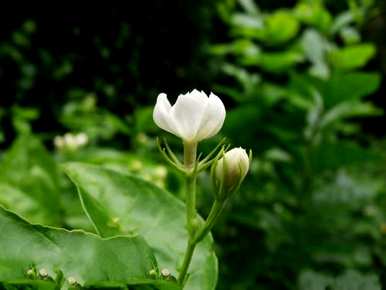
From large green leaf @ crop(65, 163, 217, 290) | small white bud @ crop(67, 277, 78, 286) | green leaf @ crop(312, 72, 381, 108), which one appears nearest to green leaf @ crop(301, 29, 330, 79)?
green leaf @ crop(312, 72, 381, 108)

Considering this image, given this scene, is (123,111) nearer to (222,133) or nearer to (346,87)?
(222,133)

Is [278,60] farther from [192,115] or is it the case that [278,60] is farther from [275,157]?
[192,115]

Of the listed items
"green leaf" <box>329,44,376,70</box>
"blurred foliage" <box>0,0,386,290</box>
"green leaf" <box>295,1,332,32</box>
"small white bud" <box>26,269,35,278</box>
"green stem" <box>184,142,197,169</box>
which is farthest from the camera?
"green leaf" <box>295,1,332,32</box>

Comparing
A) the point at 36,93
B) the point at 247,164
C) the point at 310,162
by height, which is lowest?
the point at 247,164

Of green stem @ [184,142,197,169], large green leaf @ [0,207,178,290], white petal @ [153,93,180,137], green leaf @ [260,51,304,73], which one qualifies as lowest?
large green leaf @ [0,207,178,290]

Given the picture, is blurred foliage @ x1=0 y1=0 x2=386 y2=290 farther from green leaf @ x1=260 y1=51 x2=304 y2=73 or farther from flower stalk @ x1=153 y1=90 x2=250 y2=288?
flower stalk @ x1=153 y1=90 x2=250 y2=288

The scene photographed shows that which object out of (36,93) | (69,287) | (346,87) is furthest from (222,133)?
(36,93)

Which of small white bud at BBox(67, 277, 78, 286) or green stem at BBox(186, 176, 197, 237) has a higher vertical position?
green stem at BBox(186, 176, 197, 237)

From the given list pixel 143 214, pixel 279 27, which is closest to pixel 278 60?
pixel 279 27
